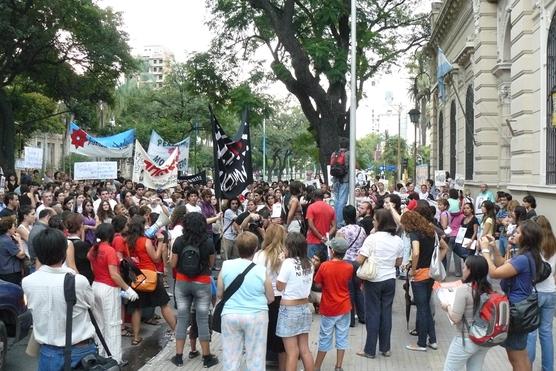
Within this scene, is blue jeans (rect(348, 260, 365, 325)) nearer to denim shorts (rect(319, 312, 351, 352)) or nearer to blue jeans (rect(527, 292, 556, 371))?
denim shorts (rect(319, 312, 351, 352))

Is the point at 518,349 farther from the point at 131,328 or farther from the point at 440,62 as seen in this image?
the point at 440,62

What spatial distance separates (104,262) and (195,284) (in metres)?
1.01

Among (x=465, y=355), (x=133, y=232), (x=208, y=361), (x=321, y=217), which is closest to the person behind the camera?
(x=465, y=355)

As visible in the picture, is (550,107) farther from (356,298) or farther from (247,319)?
(247,319)

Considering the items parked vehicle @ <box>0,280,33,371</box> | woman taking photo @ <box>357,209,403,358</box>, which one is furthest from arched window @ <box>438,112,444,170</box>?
parked vehicle @ <box>0,280,33,371</box>

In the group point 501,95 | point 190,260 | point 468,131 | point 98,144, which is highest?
point 501,95

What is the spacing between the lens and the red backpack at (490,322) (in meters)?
5.04

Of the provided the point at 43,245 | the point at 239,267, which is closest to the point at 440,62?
the point at 239,267

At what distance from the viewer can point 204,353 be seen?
7047 mm

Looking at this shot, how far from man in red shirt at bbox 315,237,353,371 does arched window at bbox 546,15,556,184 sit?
827 centimetres

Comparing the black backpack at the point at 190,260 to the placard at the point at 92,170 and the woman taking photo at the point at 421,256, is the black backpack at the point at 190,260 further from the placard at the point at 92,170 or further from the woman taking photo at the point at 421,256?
the placard at the point at 92,170

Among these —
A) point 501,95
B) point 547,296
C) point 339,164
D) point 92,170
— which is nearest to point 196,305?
point 547,296

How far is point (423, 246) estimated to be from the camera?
7508 mm

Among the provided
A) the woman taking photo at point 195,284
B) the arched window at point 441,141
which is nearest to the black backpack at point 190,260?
the woman taking photo at point 195,284
